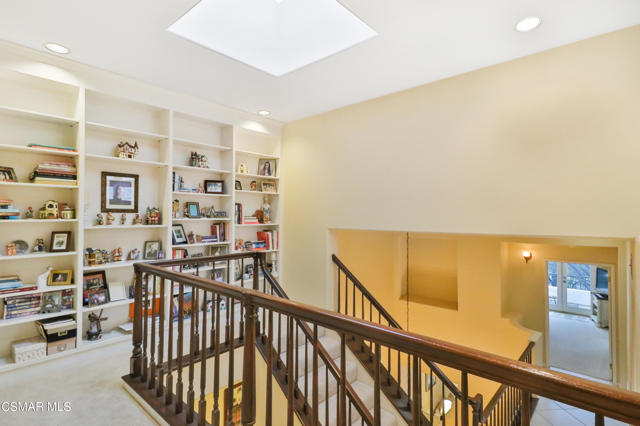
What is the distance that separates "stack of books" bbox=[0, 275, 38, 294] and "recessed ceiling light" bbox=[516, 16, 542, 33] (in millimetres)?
4688

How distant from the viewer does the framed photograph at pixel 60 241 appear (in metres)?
3.14

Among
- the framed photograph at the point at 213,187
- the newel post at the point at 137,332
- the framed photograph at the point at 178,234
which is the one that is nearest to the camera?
the newel post at the point at 137,332

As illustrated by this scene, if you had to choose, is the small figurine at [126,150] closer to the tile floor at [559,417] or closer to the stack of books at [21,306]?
the stack of books at [21,306]

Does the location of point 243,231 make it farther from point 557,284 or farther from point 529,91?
point 557,284

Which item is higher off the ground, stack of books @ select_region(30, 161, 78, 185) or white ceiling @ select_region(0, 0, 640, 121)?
white ceiling @ select_region(0, 0, 640, 121)

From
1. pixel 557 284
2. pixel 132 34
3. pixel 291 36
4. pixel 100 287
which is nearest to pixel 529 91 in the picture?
pixel 291 36

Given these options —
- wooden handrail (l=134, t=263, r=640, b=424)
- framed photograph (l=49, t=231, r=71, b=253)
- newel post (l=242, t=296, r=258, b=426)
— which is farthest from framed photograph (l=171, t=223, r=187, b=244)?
wooden handrail (l=134, t=263, r=640, b=424)

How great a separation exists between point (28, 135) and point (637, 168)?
5.31 meters

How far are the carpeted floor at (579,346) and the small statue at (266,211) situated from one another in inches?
241

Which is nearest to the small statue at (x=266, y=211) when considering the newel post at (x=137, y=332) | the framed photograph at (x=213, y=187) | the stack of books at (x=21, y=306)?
the framed photograph at (x=213, y=187)

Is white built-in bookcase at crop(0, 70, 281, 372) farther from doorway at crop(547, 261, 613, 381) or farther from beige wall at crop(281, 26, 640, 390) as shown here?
doorway at crop(547, 261, 613, 381)

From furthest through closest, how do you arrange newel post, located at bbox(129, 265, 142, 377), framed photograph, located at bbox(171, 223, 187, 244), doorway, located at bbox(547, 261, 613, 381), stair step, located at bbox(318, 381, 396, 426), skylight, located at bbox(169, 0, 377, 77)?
doorway, located at bbox(547, 261, 613, 381)
framed photograph, located at bbox(171, 223, 187, 244)
stair step, located at bbox(318, 381, 396, 426)
skylight, located at bbox(169, 0, 377, 77)
newel post, located at bbox(129, 265, 142, 377)

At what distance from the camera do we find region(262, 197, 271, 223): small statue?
4.91 metres

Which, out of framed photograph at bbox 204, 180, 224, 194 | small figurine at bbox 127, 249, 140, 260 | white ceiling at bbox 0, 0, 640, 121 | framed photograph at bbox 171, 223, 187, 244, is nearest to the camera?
white ceiling at bbox 0, 0, 640, 121
